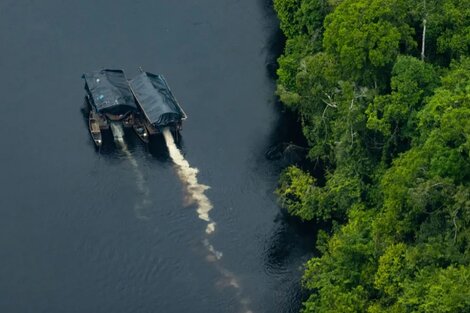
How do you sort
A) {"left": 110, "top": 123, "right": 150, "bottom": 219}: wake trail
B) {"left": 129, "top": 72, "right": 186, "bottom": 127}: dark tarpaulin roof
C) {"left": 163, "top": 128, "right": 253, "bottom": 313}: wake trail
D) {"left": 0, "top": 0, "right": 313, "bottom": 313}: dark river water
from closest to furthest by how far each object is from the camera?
{"left": 0, "top": 0, "right": 313, "bottom": 313}: dark river water → {"left": 163, "top": 128, "right": 253, "bottom": 313}: wake trail → {"left": 110, "top": 123, "right": 150, "bottom": 219}: wake trail → {"left": 129, "top": 72, "right": 186, "bottom": 127}: dark tarpaulin roof

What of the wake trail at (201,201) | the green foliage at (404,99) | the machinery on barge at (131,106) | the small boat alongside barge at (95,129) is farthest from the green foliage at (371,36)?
the small boat alongside barge at (95,129)

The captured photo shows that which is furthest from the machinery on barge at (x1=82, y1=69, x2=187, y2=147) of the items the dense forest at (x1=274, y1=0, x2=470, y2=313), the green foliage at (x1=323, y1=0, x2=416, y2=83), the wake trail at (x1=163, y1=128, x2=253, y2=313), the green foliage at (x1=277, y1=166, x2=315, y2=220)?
the green foliage at (x1=323, y1=0, x2=416, y2=83)

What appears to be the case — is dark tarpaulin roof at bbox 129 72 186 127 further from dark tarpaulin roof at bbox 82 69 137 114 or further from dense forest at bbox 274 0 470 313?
dense forest at bbox 274 0 470 313

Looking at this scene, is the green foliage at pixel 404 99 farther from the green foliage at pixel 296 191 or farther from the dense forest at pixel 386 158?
the green foliage at pixel 296 191

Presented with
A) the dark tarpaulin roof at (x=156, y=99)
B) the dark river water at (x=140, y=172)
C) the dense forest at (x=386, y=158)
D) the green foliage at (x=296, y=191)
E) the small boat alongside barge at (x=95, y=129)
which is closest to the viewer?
the dense forest at (x=386, y=158)

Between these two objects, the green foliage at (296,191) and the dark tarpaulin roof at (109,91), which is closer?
the green foliage at (296,191)

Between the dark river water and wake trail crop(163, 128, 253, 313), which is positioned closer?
the dark river water

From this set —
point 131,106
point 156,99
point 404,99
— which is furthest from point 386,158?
point 131,106
